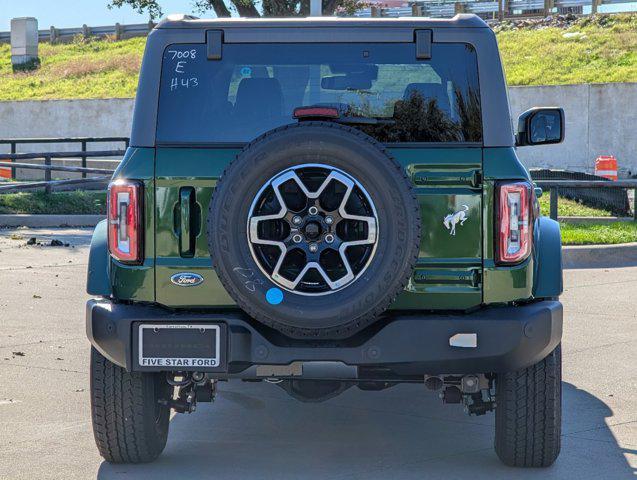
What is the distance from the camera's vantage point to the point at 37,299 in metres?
11.1

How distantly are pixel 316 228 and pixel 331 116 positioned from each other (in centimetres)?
59

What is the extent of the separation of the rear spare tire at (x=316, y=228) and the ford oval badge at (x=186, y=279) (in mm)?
351

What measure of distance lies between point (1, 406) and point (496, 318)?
3070mm

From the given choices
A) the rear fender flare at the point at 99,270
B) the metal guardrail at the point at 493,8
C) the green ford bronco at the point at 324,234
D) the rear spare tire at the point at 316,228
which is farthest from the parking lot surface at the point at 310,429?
the metal guardrail at the point at 493,8

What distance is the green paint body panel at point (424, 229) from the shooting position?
522 centimetres

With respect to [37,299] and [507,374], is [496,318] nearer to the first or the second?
[507,374]

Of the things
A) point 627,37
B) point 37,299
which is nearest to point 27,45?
point 627,37

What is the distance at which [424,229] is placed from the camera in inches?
205

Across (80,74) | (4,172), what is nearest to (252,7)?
(4,172)

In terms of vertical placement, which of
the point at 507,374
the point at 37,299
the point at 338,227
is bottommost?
the point at 37,299

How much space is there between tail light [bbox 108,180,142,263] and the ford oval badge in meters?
0.18

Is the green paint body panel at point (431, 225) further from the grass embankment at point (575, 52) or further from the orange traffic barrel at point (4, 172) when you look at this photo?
the grass embankment at point (575, 52)

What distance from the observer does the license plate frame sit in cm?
510

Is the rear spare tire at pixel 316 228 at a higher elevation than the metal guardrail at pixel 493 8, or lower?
lower
